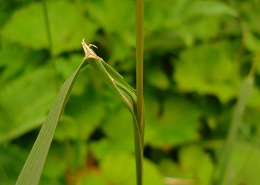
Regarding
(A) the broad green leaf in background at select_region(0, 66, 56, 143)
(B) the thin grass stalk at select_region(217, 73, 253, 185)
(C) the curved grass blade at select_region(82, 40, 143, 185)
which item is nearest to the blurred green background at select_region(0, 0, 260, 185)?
(A) the broad green leaf in background at select_region(0, 66, 56, 143)

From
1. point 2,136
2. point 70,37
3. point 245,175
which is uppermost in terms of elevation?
point 70,37

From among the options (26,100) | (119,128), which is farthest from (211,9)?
(26,100)

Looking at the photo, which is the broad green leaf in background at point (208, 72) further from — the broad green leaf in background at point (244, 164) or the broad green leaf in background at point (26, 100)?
the broad green leaf in background at point (26, 100)

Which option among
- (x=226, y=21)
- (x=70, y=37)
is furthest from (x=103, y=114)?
(x=226, y=21)

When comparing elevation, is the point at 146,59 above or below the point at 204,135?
above

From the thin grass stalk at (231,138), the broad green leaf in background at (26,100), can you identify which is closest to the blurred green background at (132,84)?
the broad green leaf in background at (26,100)

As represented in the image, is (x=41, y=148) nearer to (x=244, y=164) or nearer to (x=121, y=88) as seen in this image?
(x=121, y=88)

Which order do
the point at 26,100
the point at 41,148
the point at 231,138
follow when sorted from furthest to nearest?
1. the point at 26,100
2. the point at 231,138
3. the point at 41,148

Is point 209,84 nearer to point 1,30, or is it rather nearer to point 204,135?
point 204,135

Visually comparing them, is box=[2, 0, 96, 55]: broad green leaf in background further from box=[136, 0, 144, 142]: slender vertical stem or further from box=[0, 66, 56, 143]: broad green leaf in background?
box=[136, 0, 144, 142]: slender vertical stem
